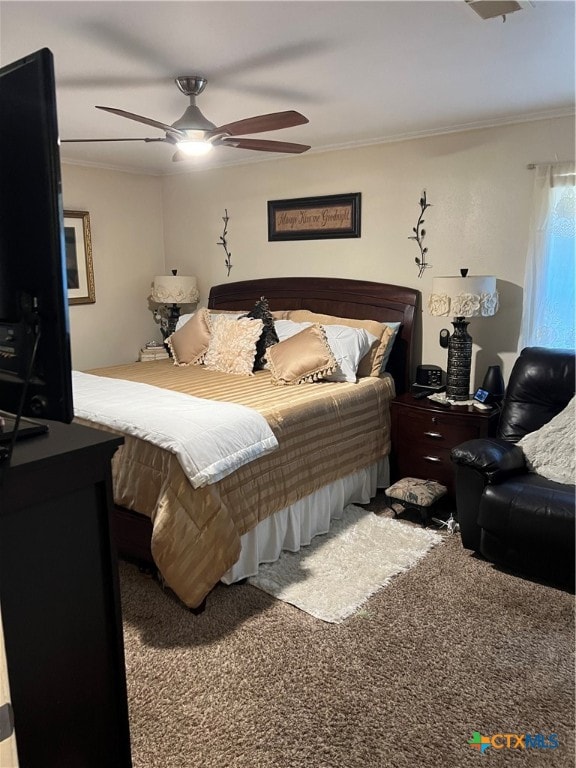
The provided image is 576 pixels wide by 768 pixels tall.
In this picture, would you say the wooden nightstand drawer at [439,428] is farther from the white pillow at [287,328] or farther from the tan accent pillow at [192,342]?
the tan accent pillow at [192,342]

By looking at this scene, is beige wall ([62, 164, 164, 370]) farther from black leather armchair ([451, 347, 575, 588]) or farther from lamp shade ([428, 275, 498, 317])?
black leather armchair ([451, 347, 575, 588])

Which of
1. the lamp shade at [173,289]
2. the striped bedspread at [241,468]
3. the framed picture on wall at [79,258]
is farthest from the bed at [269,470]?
the framed picture on wall at [79,258]

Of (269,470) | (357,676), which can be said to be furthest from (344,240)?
(357,676)

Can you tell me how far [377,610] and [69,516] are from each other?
5.93 feet

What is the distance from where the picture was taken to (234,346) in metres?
4.04

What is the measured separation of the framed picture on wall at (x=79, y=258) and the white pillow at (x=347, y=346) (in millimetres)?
2354

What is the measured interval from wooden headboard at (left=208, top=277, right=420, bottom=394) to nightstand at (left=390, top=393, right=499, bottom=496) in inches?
16.7

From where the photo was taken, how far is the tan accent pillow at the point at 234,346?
3.98m

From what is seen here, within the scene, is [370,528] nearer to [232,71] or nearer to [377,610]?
[377,610]

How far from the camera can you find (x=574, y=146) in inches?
130

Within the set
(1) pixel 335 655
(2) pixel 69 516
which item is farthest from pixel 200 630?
(2) pixel 69 516

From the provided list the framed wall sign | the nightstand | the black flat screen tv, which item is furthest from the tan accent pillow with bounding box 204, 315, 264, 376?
the black flat screen tv

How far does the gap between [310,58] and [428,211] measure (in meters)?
1.76

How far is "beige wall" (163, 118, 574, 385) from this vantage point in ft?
11.7
